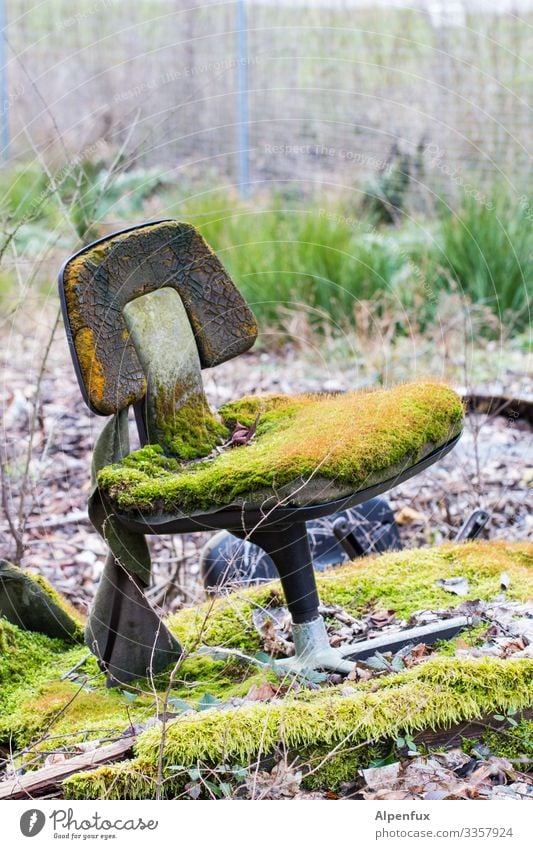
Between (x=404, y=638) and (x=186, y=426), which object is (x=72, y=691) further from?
(x=404, y=638)

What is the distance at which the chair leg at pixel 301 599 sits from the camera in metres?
2.61

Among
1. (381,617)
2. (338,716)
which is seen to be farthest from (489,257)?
(338,716)

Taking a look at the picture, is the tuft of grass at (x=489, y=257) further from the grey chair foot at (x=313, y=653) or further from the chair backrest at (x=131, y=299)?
the grey chair foot at (x=313, y=653)

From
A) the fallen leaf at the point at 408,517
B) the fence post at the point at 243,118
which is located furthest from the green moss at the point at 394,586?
the fence post at the point at 243,118

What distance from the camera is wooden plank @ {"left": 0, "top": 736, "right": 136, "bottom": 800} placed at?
7.39 ft

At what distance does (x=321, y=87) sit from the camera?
8.52m

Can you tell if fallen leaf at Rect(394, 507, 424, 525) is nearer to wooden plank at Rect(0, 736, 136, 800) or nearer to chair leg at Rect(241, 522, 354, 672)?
chair leg at Rect(241, 522, 354, 672)

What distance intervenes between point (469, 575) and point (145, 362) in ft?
4.69

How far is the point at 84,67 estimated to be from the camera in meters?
10.6

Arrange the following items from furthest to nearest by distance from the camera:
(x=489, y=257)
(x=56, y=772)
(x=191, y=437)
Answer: (x=489, y=257), (x=191, y=437), (x=56, y=772)

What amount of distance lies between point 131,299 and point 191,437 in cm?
42

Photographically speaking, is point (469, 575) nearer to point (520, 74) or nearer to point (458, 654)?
point (458, 654)

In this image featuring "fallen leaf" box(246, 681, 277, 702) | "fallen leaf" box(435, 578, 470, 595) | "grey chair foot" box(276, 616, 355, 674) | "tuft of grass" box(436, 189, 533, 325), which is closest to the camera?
"fallen leaf" box(246, 681, 277, 702)

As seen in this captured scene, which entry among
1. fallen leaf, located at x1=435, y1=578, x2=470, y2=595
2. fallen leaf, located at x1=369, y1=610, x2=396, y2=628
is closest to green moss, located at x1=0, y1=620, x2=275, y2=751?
fallen leaf, located at x1=369, y1=610, x2=396, y2=628
